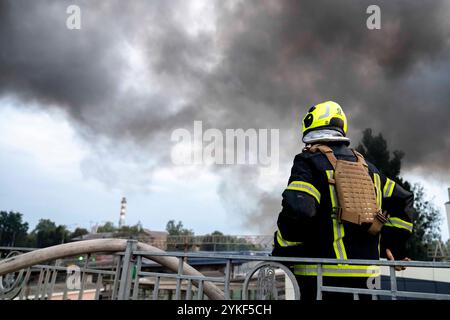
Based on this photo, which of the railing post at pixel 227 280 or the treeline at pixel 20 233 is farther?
the treeline at pixel 20 233

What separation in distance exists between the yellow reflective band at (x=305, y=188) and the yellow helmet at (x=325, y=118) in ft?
2.21

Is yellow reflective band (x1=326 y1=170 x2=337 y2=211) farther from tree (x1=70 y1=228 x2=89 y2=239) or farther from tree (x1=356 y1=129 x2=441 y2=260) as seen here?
tree (x1=70 y1=228 x2=89 y2=239)

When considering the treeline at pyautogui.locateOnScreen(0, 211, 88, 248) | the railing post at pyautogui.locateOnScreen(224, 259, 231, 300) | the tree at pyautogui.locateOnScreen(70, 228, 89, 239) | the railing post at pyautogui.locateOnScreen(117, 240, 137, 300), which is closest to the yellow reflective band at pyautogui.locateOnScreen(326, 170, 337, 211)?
the railing post at pyautogui.locateOnScreen(224, 259, 231, 300)

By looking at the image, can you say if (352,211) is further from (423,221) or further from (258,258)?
(423,221)

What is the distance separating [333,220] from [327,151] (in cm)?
56

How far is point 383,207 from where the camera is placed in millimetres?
2824

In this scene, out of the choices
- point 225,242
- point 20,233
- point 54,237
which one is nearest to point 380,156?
point 225,242

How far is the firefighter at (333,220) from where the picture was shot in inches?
89.4

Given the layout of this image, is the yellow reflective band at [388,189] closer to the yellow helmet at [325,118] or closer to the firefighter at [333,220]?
the firefighter at [333,220]

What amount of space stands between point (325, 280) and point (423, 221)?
121 ft

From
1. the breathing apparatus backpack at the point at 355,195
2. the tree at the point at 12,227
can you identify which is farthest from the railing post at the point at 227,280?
the tree at the point at 12,227

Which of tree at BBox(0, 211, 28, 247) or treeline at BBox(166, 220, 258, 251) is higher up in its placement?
tree at BBox(0, 211, 28, 247)

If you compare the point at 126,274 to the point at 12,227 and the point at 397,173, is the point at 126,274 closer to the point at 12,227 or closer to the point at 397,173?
the point at 397,173

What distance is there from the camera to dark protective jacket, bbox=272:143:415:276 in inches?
88.7
